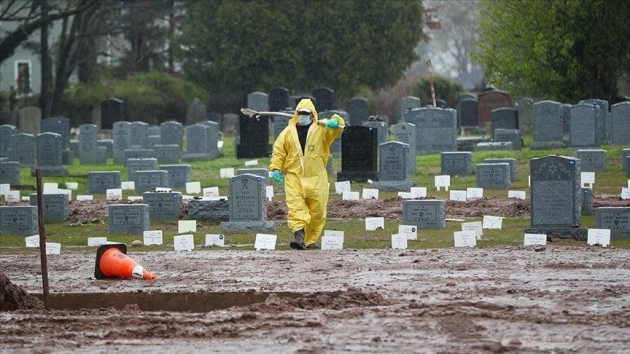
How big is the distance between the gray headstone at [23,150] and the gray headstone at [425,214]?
1946 cm

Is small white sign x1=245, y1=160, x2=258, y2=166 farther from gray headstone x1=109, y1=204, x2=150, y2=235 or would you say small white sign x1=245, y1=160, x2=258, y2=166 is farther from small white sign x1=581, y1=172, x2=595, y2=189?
gray headstone x1=109, y1=204, x2=150, y2=235

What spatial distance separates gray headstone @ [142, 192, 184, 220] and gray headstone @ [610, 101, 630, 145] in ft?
49.6

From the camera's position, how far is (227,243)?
21766mm

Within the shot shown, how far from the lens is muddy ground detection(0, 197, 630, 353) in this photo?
12617 mm

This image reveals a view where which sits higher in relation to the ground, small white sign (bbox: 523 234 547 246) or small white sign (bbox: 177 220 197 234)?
small white sign (bbox: 177 220 197 234)

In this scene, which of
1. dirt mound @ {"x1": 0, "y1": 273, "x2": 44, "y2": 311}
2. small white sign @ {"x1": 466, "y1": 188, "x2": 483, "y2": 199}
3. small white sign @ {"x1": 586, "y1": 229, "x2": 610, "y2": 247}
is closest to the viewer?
dirt mound @ {"x1": 0, "y1": 273, "x2": 44, "y2": 311}

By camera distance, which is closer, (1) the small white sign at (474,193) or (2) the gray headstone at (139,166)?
(1) the small white sign at (474,193)

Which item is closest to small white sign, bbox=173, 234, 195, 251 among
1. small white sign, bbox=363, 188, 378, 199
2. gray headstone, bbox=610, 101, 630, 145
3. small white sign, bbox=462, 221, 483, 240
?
small white sign, bbox=462, 221, 483, 240

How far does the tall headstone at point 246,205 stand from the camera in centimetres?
2277

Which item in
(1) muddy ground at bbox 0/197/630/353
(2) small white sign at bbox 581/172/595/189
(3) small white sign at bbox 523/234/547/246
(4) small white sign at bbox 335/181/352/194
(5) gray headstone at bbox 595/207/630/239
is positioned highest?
(2) small white sign at bbox 581/172/595/189

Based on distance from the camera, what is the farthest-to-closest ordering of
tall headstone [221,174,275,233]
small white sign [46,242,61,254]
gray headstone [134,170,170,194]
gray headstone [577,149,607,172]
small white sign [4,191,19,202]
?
gray headstone [577,149,607,172] → gray headstone [134,170,170,194] → small white sign [4,191,19,202] → tall headstone [221,174,275,233] → small white sign [46,242,61,254]

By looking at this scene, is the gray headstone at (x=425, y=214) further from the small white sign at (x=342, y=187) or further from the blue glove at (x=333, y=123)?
the small white sign at (x=342, y=187)

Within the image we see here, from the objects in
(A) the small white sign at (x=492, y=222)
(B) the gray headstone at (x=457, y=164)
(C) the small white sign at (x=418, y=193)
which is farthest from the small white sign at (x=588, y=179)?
(A) the small white sign at (x=492, y=222)

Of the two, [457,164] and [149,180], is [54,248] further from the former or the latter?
[457,164]
